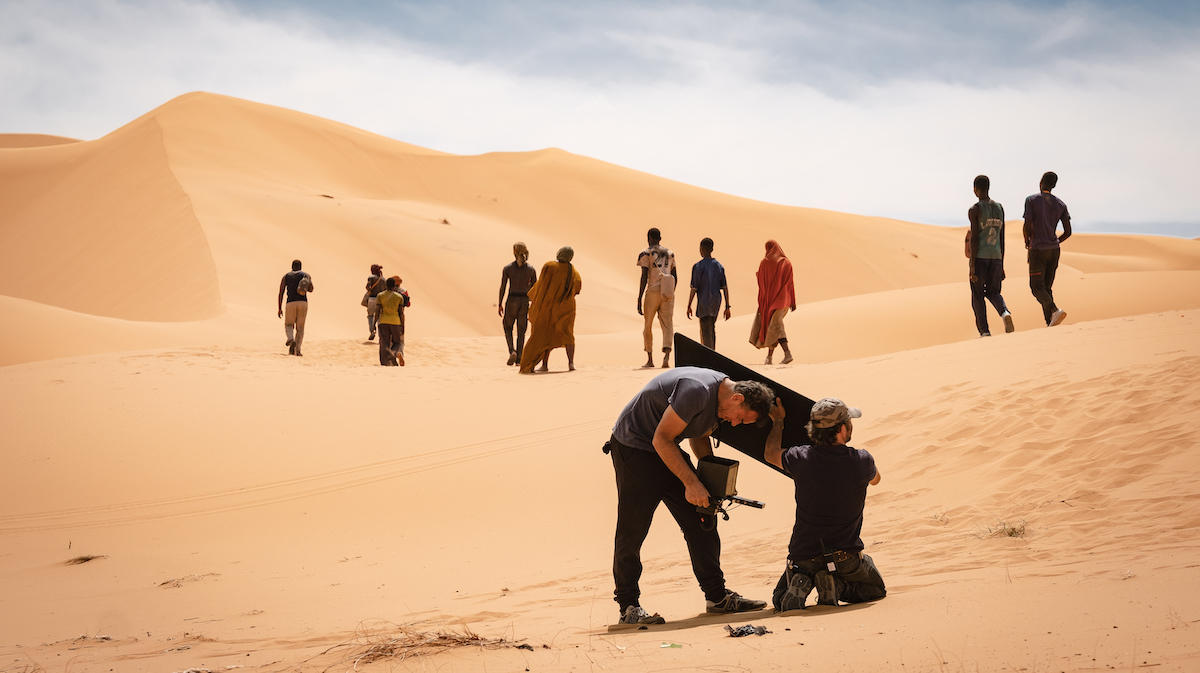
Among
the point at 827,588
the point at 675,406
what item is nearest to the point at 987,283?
the point at 827,588

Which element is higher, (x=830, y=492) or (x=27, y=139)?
(x=27, y=139)

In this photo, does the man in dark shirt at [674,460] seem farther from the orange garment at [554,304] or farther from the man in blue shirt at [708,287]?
the man in blue shirt at [708,287]

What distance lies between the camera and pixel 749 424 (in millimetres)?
4340

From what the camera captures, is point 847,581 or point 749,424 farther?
point 749,424

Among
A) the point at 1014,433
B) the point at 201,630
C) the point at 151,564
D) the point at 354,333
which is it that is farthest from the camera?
the point at 354,333

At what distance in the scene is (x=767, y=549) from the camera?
5.54 meters

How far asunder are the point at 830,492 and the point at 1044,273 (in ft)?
24.4

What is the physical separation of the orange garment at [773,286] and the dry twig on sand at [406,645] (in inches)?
329

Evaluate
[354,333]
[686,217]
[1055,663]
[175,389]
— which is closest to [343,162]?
[686,217]

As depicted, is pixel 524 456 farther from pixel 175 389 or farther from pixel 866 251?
pixel 866 251

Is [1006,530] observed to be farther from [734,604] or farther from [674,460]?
[674,460]

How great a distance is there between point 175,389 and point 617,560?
7352 millimetres

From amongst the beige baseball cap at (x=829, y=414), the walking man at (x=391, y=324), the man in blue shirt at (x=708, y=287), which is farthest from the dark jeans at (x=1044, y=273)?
the walking man at (x=391, y=324)

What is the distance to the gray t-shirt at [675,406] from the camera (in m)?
3.83
